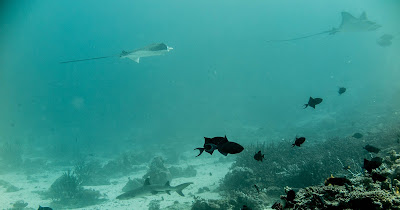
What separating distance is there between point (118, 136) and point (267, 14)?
12300cm

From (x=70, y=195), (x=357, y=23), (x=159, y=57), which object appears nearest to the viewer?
(x=70, y=195)

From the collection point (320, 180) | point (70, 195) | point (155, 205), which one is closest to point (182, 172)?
point (155, 205)

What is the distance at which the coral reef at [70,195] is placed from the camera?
1121cm

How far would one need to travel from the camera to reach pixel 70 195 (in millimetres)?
11805

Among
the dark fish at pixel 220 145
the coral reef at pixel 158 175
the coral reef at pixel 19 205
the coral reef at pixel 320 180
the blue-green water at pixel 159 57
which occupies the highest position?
Answer: the blue-green water at pixel 159 57

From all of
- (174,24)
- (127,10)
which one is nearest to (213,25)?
(174,24)

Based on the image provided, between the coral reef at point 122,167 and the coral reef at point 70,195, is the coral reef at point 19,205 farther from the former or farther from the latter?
the coral reef at point 122,167

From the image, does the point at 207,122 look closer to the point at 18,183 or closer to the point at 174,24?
the point at 18,183

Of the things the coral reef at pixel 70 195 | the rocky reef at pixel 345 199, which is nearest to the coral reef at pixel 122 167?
the coral reef at pixel 70 195

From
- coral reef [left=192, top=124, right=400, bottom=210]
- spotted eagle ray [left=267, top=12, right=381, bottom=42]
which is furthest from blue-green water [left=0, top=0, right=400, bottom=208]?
coral reef [left=192, top=124, right=400, bottom=210]

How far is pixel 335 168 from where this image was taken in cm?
761

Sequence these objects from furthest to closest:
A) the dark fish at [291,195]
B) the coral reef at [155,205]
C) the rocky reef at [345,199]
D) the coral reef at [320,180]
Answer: the coral reef at [155,205] < the dark fish at [291,195] < the coral reef at [320,180] < the rocky reef at [345,199]

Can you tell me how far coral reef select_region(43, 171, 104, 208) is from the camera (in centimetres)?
1121

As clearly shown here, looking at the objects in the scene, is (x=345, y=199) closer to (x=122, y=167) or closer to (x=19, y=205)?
(x=19, y=205)
